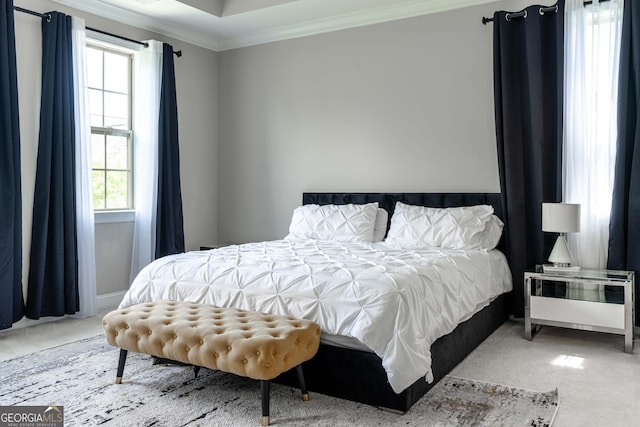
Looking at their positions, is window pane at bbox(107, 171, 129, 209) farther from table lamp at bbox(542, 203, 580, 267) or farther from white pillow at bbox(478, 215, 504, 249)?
table lamp at bbox(542, 203, 580, 267)

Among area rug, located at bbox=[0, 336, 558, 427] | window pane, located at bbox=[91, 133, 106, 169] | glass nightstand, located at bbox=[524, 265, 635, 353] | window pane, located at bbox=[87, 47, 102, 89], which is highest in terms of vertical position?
window pane, located at bbox=[87, 47, 102, 89]

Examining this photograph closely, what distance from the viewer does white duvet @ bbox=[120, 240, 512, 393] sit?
2.57 m

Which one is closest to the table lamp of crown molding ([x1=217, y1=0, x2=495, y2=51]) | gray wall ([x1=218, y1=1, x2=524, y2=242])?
gray wall ([x1=218, y1=1, x2=524, y2=242])

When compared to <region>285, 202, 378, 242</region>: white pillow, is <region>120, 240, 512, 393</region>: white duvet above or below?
below

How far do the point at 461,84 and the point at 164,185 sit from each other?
301 centimetres

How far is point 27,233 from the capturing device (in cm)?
422

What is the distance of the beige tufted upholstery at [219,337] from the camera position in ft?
7.84

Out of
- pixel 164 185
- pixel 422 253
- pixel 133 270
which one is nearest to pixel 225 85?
pixel 164 185

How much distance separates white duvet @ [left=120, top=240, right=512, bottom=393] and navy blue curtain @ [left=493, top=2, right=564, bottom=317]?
22.0 inches

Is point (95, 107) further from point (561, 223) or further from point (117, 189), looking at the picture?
point (561, 223)

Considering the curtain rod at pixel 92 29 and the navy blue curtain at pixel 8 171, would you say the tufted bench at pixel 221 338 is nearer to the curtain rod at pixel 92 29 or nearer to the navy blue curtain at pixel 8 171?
the navy blue curtain at pixel 8 171

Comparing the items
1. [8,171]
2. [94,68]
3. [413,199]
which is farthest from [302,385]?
[94,68]

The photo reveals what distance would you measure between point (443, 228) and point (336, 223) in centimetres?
99

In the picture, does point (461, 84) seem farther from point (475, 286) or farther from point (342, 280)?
point (342, 280)
